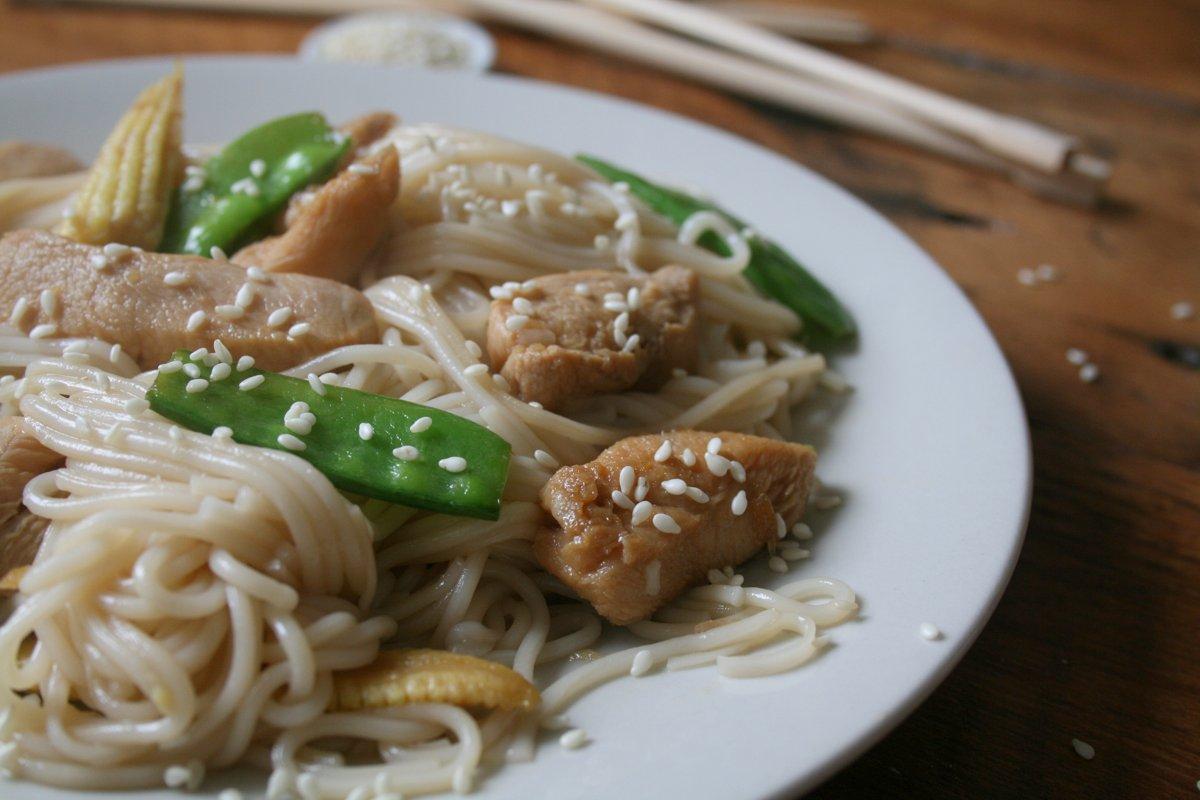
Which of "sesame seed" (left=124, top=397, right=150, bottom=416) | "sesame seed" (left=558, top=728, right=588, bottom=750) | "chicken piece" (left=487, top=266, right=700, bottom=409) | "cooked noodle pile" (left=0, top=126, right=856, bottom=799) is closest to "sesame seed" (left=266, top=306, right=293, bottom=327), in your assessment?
"cooked noodle pile" (left=0, top=126, right=856, bottom=799)

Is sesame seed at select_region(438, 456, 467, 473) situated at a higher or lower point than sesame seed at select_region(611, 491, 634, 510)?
higher

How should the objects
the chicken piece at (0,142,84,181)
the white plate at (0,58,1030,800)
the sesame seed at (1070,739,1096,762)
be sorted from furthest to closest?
the chicken piece at (0,142,84,181) → the sesame seed at (1070,739,1096,762) → the white plate at (0,58,1030,800)

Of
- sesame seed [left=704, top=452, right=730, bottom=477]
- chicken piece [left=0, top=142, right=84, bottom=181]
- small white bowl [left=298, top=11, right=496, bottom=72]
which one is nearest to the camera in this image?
sesame seed [left=704, top=452, right=730, bottom=477]

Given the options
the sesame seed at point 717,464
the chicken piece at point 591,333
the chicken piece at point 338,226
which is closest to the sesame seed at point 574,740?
the sesame seed at point 717,464

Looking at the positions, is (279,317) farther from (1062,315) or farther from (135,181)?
(1062,315)

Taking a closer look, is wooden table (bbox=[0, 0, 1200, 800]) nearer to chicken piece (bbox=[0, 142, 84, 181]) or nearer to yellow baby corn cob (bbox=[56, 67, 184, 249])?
chicken piece (bbox=[0, 142, 84, 181])

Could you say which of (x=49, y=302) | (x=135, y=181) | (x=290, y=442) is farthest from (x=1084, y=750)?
(x=135, y=181)
